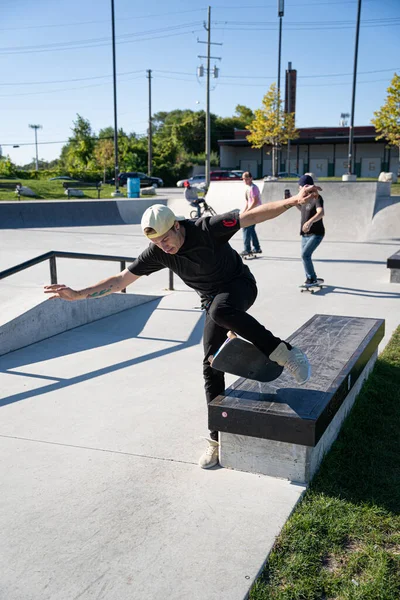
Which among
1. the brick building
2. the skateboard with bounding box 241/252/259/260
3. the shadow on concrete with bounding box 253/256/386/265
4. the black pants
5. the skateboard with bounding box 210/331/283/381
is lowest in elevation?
the shadow on concrete with bounding box 253/256/386/265

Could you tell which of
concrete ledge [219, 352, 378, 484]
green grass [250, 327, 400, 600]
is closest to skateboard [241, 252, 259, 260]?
green grass [250, 327, 400, 600]

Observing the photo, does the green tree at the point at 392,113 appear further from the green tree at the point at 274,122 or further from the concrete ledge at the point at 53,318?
the concrete ledge at the point at 53,318

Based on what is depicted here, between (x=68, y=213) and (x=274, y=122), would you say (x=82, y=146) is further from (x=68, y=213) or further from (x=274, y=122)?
(x=68, y=213)

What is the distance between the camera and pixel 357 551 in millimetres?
2637

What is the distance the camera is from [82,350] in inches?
255

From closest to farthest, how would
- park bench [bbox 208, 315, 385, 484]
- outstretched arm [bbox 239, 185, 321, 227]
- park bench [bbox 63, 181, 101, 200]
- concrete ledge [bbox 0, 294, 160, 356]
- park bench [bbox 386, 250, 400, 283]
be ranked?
park bench [bbox 208, 315, 385, 484] < outstretched arm [bbox 239, 185, 321, 227] < concrete ledge [bbox 0, 294, 160, 356] < park bench [bbox 386, 250, 400, 283] < park bench [bbox 63, 181, 101, 200]

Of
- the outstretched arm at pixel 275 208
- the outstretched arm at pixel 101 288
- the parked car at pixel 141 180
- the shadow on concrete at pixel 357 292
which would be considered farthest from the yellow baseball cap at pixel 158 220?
the parked car at pixel 141 180

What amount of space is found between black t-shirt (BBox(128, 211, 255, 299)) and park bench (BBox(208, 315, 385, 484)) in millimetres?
724

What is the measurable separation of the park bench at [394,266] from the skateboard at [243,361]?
6.57 meters

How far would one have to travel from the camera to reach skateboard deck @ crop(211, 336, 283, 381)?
3371mm

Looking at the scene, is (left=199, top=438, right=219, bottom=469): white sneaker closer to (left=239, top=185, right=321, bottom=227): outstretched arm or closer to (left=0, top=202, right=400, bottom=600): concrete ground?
(left=0, top=202, right=400, bottom=600): concrete ground

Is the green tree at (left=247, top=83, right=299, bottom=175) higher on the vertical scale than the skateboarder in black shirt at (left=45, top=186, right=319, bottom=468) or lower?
higher

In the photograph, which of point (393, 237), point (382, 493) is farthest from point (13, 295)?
point (393, 237)

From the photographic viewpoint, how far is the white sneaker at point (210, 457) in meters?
3.52
